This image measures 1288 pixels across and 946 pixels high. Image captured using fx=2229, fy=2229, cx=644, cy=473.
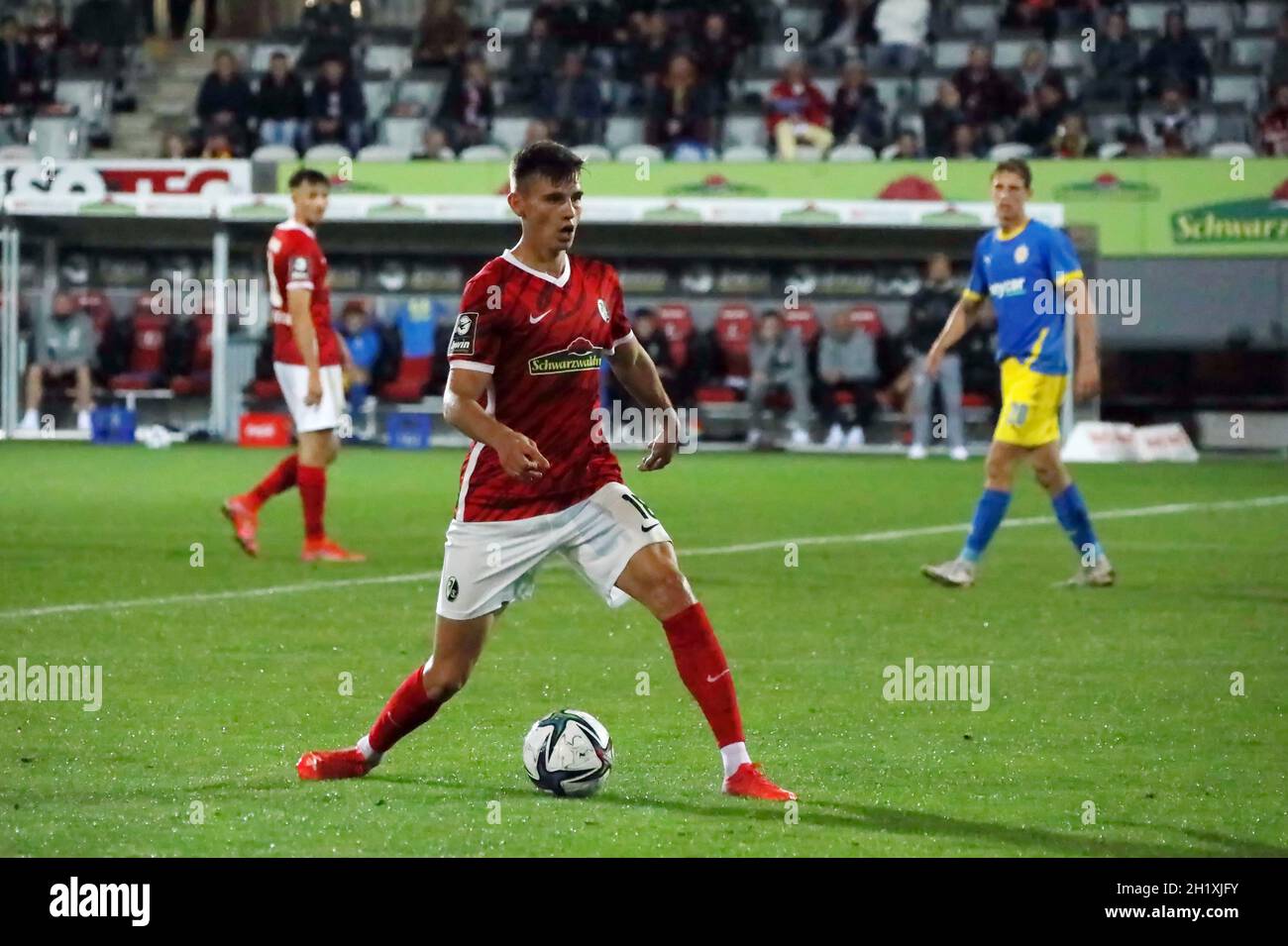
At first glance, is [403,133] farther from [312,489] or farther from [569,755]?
[569,755]

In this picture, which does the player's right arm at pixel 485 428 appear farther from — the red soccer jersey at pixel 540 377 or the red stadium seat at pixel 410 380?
the red stadium seat at pixel 410 380

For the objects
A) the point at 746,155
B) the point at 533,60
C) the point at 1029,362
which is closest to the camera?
the point at 1029,362

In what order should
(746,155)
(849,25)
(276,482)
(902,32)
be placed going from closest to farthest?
(276,482) → (746,155) → (902,32) → (849,25)

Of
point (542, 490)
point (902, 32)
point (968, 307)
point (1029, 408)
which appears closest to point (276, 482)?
point (968, 307)

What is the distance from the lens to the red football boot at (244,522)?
43.1 feet

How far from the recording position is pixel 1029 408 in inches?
471

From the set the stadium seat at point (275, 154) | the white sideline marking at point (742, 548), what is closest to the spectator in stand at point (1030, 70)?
the stadium seat at point (275, 154)

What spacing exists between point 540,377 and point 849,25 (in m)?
22.4

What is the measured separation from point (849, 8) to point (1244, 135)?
5.50 m

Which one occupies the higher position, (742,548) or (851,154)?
(851,154)

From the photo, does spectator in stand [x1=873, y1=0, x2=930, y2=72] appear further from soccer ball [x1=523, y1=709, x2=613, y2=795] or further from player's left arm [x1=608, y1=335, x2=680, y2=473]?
soccer ball [x1=523, y1=709, x2=613, y2=795]

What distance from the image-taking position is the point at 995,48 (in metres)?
27.5
